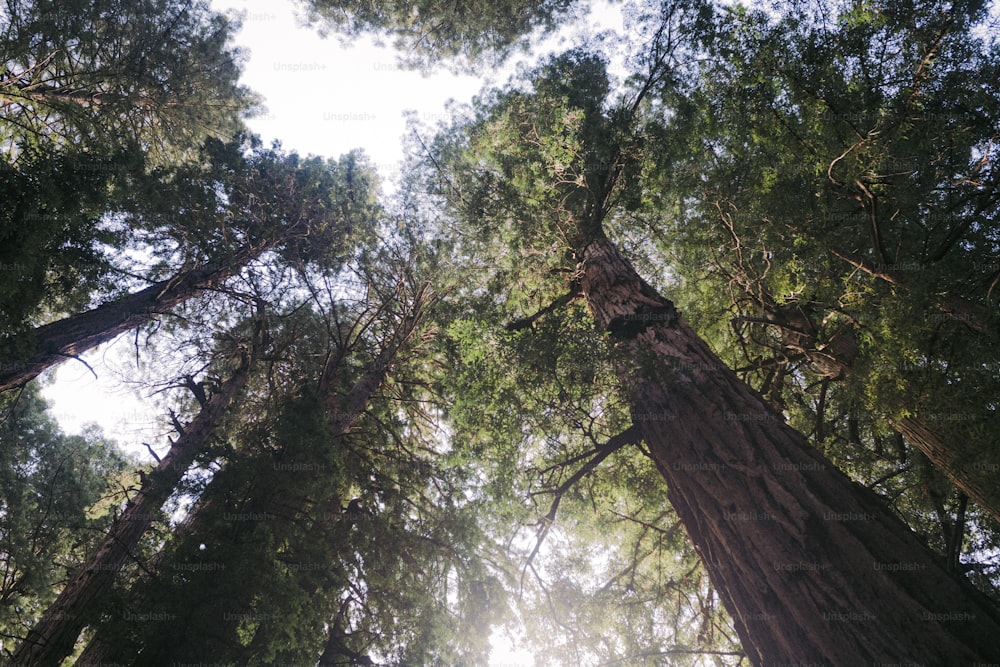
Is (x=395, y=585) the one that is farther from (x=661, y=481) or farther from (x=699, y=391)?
(x=699, y=391)

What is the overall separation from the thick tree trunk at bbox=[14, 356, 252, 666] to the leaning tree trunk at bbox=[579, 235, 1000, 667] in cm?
478

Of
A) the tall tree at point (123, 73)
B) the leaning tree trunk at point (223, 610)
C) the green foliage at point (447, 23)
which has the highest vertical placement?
the green foliage at point (447, 23)

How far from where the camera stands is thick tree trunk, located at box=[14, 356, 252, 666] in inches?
177

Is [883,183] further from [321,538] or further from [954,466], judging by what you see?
[321,538]

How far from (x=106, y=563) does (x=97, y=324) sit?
3240 mm

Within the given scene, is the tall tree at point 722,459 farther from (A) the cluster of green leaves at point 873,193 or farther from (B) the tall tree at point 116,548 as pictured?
(B) the tall tree at point 116,548

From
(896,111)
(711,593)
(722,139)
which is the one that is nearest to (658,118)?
(722,139)

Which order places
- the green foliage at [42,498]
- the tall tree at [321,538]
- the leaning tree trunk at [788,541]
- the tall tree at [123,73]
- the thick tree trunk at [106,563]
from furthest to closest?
the green foliage at [42,498] < the tall tree at [123,73] < the thick tree trunk at [106,563] < the tall tree at [321,538] < the leaning tree trunk at [788,541]

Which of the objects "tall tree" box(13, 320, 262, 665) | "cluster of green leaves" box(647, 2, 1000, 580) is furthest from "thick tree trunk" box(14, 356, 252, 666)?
"cluster of green leaves" box(647, 2, 1000, 580)

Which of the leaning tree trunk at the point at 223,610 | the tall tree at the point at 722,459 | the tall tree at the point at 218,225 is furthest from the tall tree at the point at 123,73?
the tall tree at the point at 722,459

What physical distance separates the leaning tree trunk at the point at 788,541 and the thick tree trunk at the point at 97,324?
6252mm

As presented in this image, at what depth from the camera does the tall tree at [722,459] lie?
2225mm

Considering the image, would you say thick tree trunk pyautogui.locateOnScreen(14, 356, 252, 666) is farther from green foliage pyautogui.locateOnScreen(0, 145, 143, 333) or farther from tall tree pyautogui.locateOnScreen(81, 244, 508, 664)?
green foliage pyautogui.locateOnScreen(0, 145, 143, 333)

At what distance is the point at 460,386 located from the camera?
15.2 feet
